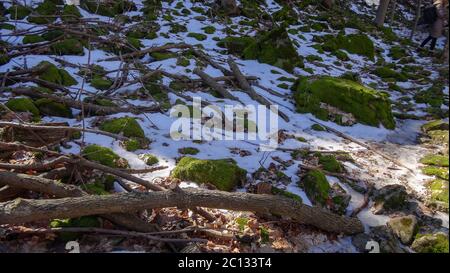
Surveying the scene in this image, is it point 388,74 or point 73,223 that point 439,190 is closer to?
point 73,223

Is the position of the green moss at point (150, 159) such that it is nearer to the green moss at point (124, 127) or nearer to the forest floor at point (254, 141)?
the forest floor at point (254, 141)

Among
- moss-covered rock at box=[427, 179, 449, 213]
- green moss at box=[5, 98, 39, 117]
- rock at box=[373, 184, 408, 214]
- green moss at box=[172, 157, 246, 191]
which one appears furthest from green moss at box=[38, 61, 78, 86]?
moss-covered rock at box=[427, 179, 449, 213]

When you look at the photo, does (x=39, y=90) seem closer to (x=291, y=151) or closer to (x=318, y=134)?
(x=291, y=151)

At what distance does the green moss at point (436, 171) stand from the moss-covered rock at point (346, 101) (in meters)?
2.05

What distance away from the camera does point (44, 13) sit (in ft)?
36.1

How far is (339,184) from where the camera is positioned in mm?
5867

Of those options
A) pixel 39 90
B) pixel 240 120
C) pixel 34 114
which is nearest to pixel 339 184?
pixel 240 120

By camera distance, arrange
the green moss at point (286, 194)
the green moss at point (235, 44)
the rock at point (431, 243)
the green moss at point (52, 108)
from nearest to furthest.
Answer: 1. the rock at point (431, 243)
2. the green moss at point (286, 194)
3. the green moss at point (52, 108)
4. the green moss at point (235, 44)

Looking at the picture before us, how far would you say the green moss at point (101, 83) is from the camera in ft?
26.3

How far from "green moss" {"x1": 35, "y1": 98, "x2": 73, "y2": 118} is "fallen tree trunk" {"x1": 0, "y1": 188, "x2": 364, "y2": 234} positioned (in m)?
3.06

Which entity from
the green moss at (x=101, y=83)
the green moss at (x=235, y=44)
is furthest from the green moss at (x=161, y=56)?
the green moss at (x=235, y=44)

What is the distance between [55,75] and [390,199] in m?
6.76

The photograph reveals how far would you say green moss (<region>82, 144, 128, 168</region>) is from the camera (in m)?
5.35
